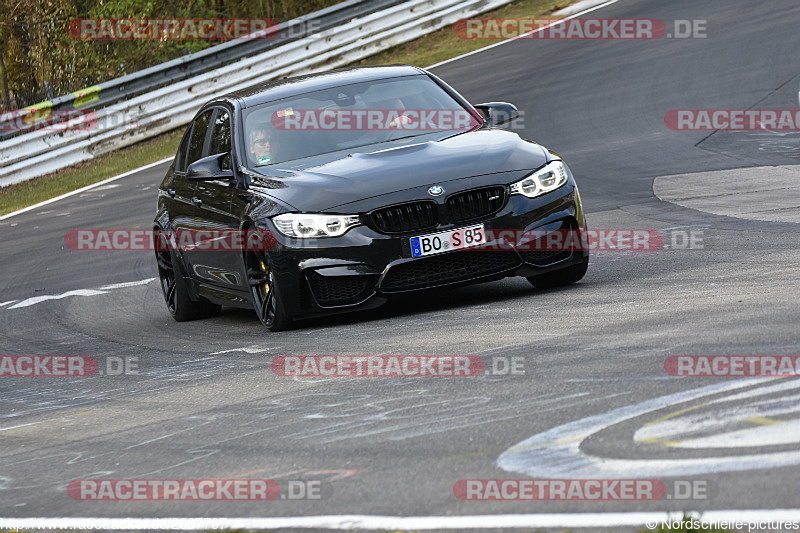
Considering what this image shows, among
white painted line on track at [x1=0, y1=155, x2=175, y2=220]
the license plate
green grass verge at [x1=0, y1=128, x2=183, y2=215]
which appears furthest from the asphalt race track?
green grass verge at [x1=0, y1=128, x2=183, y2=215]

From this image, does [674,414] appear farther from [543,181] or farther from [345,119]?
[345,119]

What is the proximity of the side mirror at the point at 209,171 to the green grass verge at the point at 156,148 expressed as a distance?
1056cm

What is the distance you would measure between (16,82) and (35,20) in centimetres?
248

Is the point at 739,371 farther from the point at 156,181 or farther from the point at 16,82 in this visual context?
the point at 16,82

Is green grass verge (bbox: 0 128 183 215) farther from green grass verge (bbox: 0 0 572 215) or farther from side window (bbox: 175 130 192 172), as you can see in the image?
side window (bbox: 175 130 192 172)

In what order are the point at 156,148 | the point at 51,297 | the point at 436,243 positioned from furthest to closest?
1. the point at 156,148
2. the point at 51,297
3. the point at 436,243

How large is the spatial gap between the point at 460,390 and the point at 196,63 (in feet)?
60.1

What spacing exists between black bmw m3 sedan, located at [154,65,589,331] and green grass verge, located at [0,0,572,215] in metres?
10.6

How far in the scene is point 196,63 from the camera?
76.7 ft

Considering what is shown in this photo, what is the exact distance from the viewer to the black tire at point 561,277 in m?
8.83

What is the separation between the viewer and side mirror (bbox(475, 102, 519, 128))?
9789mm

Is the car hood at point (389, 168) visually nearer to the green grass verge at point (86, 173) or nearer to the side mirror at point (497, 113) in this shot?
the side mirror at point (497, 113)

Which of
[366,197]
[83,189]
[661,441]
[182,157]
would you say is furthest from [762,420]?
[83,189]

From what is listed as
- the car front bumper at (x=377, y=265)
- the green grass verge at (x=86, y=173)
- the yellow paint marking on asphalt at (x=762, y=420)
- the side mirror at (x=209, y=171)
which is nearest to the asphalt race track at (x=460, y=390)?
the yellow paint marking on asphalt at (x=762, y=420)
